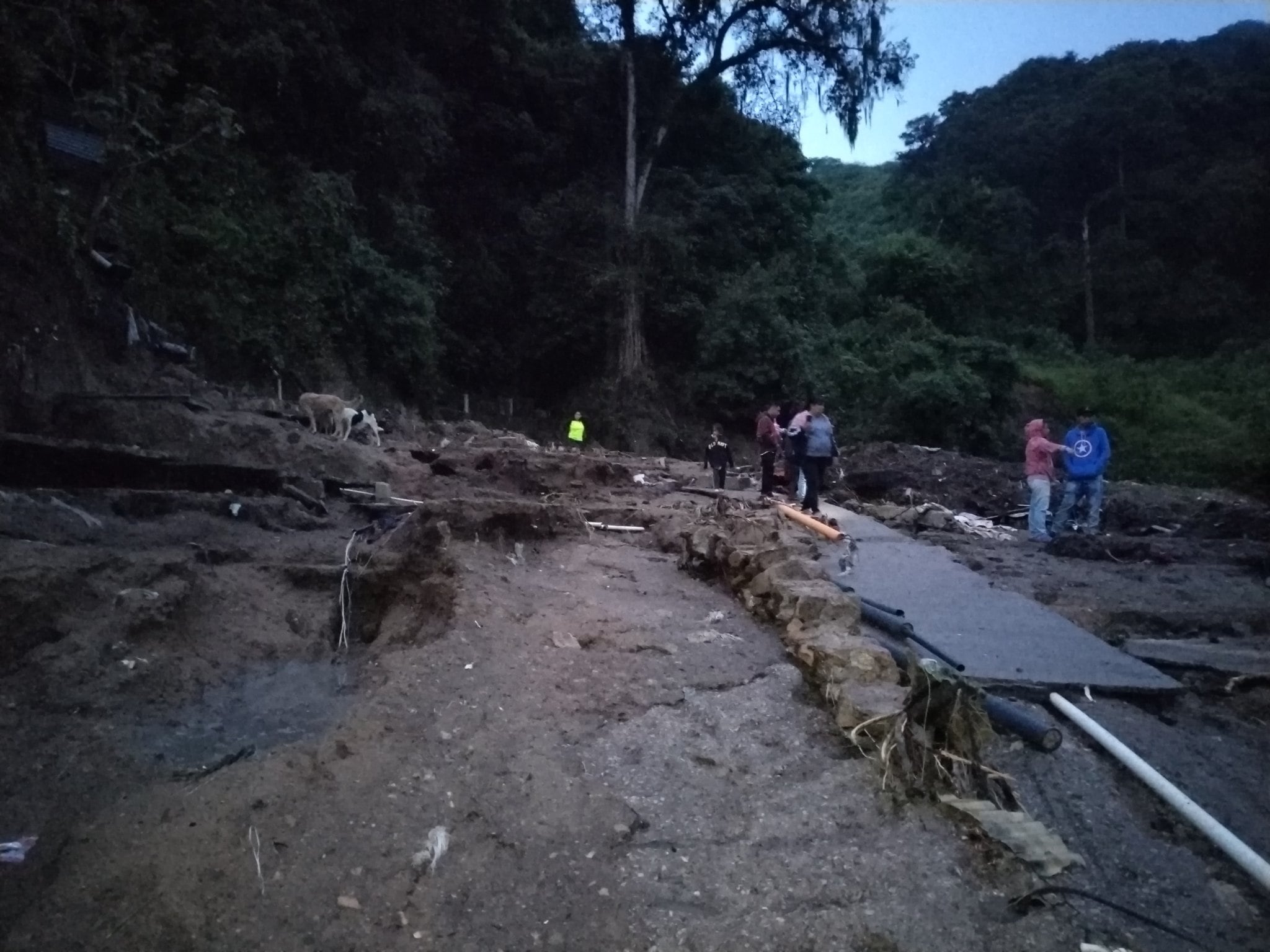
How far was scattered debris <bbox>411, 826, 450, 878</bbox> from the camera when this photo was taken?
295cm

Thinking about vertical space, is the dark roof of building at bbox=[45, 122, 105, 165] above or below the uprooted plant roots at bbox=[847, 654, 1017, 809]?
above

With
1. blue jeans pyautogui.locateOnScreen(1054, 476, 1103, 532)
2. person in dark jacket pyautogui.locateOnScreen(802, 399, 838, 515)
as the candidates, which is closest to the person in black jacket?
person in dark jacket pyautogui.locateOnScreen(802, 399, 838, 515)

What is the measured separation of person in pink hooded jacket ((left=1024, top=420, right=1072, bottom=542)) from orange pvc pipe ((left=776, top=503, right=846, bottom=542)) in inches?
117

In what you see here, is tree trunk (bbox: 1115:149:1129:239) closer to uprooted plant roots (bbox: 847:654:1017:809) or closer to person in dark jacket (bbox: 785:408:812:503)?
person in dark jacket (bbox: 785:408:812:503)

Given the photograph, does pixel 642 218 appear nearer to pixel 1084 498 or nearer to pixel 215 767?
pixel 1084 498

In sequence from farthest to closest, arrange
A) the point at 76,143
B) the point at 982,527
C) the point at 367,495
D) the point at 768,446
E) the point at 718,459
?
the point at 76,143
the point at 718,459
the point at 768,446
the point at 982,527
the point at 367,495

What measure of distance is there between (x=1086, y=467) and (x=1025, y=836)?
8.35 m

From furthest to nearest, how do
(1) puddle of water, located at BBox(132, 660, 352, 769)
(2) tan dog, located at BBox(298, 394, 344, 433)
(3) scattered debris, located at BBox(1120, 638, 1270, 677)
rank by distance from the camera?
(2) tan dog, located at BBox(298, 394, 344, 433) → (3) scattered debris, located at BBox(1120, 638, 1270, 677) → (1) puddle of water, located at BBox(132, 660, 352, 769)

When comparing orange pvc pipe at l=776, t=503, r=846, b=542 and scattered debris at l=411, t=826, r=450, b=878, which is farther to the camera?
orange pvc pipe at l=776, t=503, r=846, b=542

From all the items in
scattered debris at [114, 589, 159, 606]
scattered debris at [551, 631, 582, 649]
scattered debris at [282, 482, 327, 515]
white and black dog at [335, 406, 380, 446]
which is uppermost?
white and black dog at [335, 406, 380, 446]

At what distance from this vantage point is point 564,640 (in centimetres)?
482

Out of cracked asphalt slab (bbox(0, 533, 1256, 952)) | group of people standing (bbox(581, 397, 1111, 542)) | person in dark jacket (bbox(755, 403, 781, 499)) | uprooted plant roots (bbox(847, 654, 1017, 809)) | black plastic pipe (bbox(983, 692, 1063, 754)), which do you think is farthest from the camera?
person in dark jacket (bbox(755, 403, 781, 499))

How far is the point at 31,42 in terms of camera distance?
1084 centimetres

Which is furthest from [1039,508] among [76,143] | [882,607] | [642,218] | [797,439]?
[642,218]
